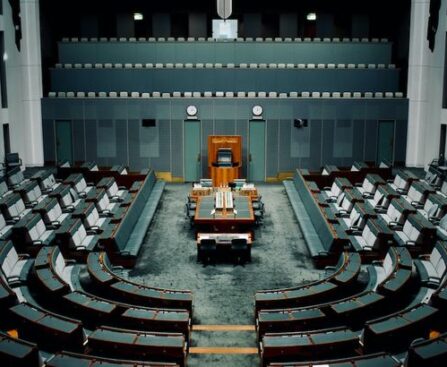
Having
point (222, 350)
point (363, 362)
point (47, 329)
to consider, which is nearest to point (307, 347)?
point (363, 362)

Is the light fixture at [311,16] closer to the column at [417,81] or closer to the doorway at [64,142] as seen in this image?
the column at [417,81]

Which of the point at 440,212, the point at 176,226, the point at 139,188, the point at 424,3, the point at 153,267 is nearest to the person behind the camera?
the point at 153,267

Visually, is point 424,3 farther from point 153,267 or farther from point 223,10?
point 153,267

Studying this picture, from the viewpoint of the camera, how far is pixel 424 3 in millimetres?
20641

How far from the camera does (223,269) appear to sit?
42.5 ft

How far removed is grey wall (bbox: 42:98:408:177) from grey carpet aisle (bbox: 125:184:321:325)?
5143mm

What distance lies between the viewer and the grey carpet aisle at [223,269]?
11133 millimetres

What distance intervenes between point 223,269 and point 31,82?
12.1m

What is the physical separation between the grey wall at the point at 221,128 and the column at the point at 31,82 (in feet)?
1.06

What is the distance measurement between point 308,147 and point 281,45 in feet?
13.5

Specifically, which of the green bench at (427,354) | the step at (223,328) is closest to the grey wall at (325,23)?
the step at (223,328)

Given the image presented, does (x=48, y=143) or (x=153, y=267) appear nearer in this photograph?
(x=153, y=267)

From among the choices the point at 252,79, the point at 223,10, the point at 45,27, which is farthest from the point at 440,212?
the point at 45,27

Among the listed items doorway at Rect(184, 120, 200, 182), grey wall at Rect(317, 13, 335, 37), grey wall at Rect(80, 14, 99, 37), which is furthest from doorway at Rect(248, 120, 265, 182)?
grey wall at Rect(80, 14, 99, 37)
